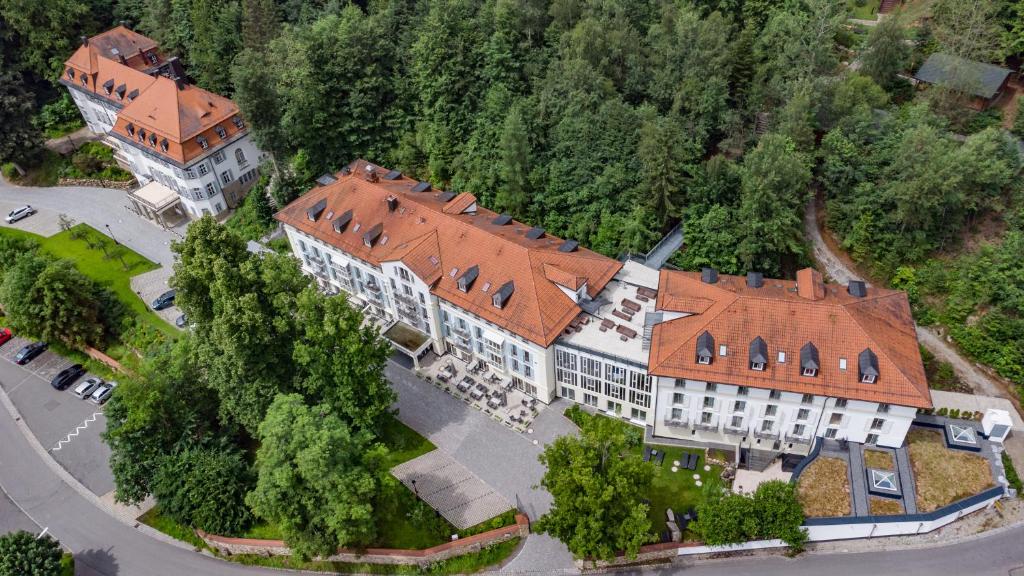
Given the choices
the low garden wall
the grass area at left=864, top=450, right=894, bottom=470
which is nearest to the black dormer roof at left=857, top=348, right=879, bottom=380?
the grass area at left=864, top=450, right=894, bottom=470

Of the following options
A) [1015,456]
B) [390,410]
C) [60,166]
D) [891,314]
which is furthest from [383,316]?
[60,166]

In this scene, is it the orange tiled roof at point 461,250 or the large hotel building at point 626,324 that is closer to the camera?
the large hotel building at point 626,324

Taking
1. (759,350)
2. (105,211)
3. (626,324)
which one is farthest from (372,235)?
(105,211)

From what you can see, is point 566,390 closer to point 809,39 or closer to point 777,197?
point 777,197

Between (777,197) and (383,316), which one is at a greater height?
(777,197)

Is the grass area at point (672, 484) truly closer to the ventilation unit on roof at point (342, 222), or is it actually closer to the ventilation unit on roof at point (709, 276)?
the ventilation unit on roof at point (709, 276)

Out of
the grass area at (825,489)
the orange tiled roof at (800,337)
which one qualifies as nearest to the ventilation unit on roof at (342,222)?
the orange tiled roof at (800,337)
